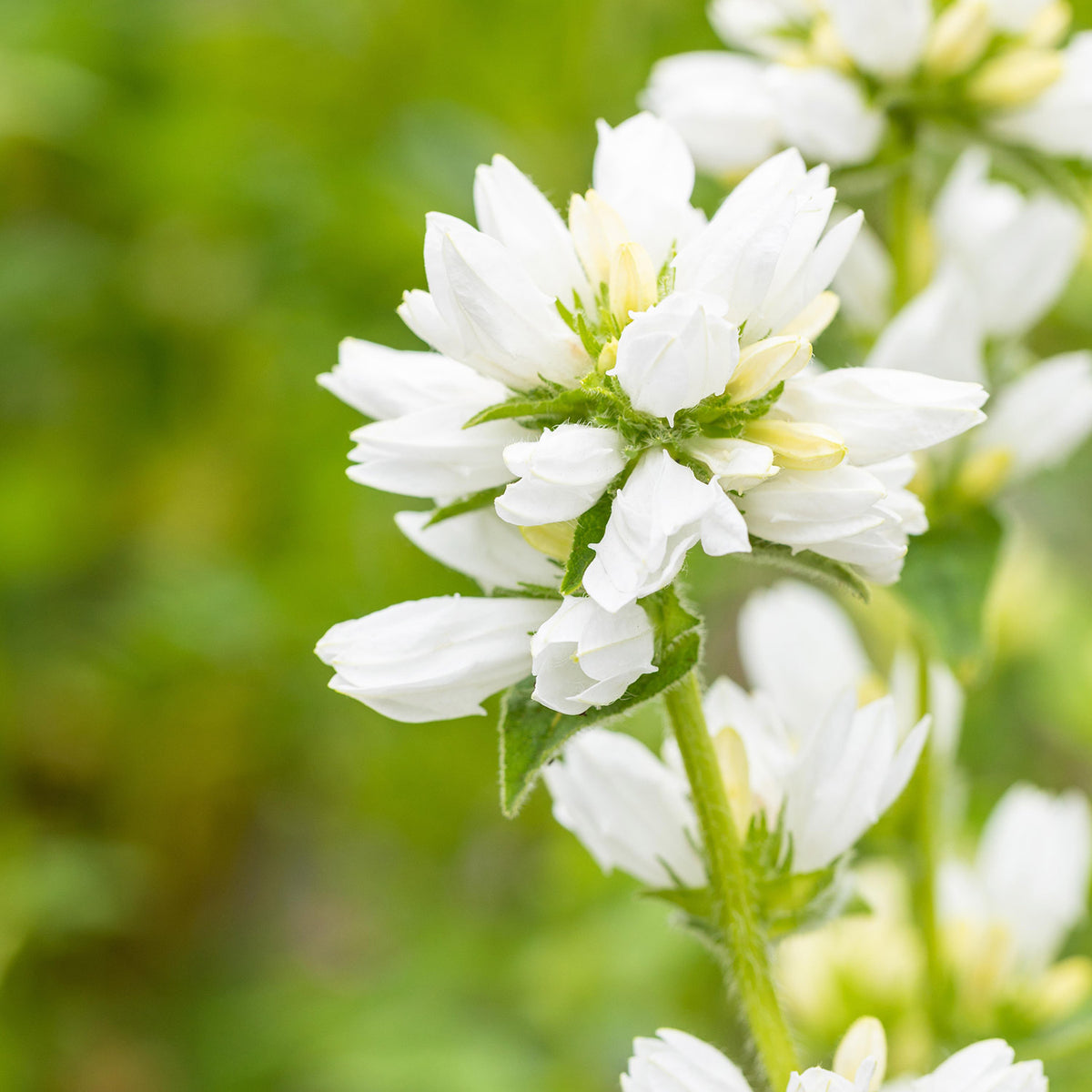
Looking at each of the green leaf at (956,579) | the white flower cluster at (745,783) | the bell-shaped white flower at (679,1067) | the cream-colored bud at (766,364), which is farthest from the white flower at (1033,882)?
the cream-colored bud at (766,364)

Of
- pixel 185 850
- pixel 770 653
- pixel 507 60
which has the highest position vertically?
pixel 507 60

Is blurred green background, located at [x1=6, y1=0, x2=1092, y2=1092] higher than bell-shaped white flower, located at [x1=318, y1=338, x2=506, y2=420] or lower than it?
higher

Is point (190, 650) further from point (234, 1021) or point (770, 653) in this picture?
point (770, 653)

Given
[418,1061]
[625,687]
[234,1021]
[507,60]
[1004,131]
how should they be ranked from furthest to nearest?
[507,60], [234,1021], [418,1061], [1004,131], [625,687]

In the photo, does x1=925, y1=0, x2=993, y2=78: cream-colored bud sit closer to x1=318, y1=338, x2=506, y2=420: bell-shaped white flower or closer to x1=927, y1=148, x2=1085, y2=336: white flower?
x1=927, y1=148, x2=1085, y2=336: white flower

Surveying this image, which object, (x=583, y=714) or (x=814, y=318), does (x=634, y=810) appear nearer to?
(x=583, y=714)

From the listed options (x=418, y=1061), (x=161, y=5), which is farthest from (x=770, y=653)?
(x=161, y=5)

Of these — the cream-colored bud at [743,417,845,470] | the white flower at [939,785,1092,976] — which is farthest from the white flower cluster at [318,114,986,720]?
the white flower at [939,785,1092,976]
